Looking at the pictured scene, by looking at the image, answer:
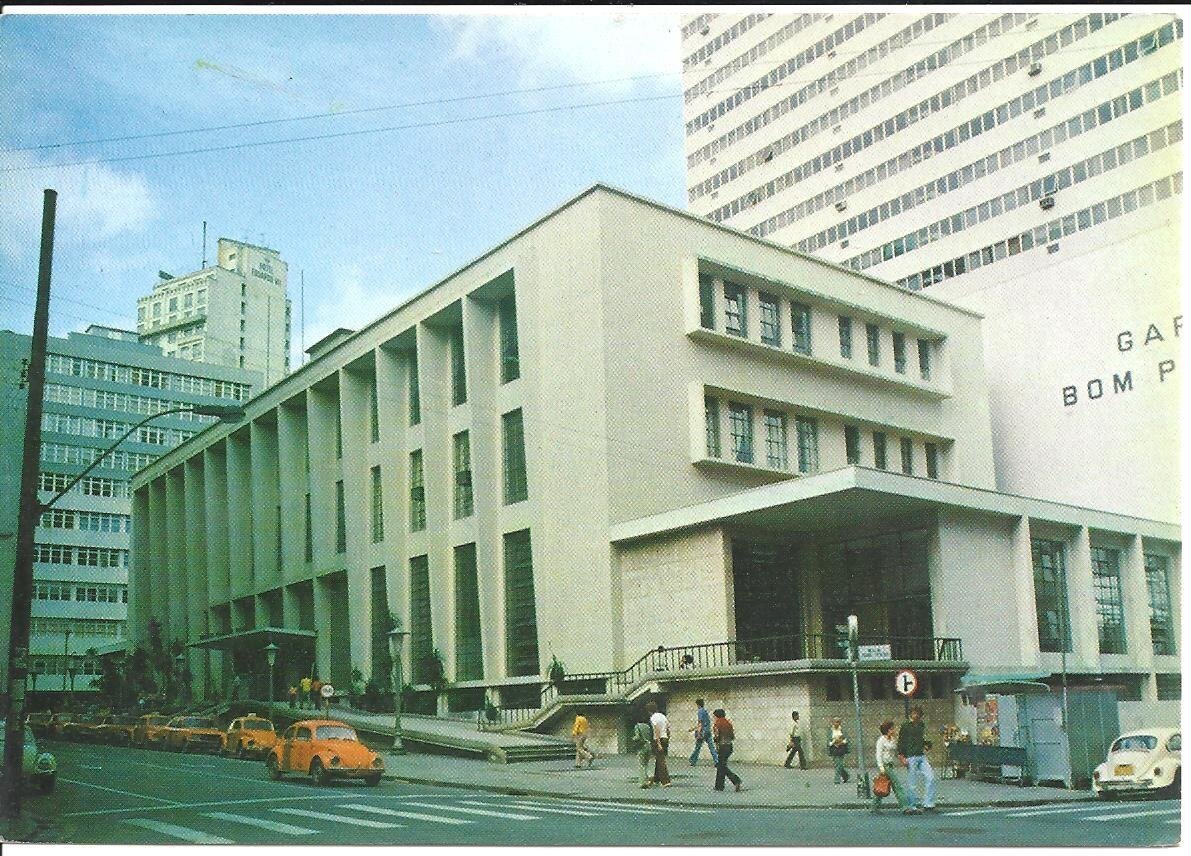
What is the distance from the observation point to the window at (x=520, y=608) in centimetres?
3688

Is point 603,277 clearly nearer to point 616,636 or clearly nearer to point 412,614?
point 616,636

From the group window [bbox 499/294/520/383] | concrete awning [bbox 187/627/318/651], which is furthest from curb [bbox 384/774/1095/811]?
concrete awning [bbox 187/627/318/651]

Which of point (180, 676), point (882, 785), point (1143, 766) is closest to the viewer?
point (882, 785)

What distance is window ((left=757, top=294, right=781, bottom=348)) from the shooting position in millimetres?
39625

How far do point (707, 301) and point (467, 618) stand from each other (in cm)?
1349

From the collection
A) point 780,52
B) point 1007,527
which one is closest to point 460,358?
point 1007,527

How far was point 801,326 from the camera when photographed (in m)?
41.0

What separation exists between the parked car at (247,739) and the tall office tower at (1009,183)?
24.1m

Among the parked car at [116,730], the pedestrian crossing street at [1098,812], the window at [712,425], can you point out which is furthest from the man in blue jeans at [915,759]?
the parked car at [116,730]

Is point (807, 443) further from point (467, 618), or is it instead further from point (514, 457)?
point (467, 618)

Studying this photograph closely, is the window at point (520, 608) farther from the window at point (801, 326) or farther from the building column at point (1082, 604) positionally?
the building column at point (1082, 604)

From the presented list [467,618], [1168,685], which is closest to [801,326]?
[467,618]

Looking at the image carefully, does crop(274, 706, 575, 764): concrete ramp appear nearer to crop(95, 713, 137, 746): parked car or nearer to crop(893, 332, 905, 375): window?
crop(95, 713, 137, 746): parked car

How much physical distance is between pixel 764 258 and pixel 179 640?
34430 mm
